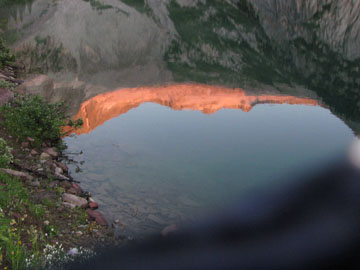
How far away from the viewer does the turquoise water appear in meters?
7.63

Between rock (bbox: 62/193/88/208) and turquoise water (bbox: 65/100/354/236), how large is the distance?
1.22ft

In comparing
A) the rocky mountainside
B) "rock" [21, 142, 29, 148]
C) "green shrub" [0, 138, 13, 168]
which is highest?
the rocky mountainside

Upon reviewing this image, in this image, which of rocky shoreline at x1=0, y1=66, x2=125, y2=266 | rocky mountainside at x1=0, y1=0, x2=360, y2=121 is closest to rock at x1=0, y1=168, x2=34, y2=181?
rocky shoreline at x1=0, y1=66, x2=125, y2=266

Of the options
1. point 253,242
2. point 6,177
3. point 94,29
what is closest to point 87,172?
point 6,177

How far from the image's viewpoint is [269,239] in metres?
6.73

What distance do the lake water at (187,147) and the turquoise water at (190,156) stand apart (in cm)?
2

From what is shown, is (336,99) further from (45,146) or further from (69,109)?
(45,146)

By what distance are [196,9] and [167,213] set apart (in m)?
28.0

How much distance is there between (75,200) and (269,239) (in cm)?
341

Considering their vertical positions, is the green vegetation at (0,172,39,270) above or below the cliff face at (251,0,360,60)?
below

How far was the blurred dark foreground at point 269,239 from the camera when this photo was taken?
6.11 meters

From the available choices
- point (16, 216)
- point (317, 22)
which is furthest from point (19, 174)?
point (317, 22)

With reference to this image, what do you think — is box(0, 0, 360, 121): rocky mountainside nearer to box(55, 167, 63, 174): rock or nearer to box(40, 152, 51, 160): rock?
box(40, 152, 51, 160): rock

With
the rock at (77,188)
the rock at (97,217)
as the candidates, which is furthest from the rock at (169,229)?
the rock at (77,188)
